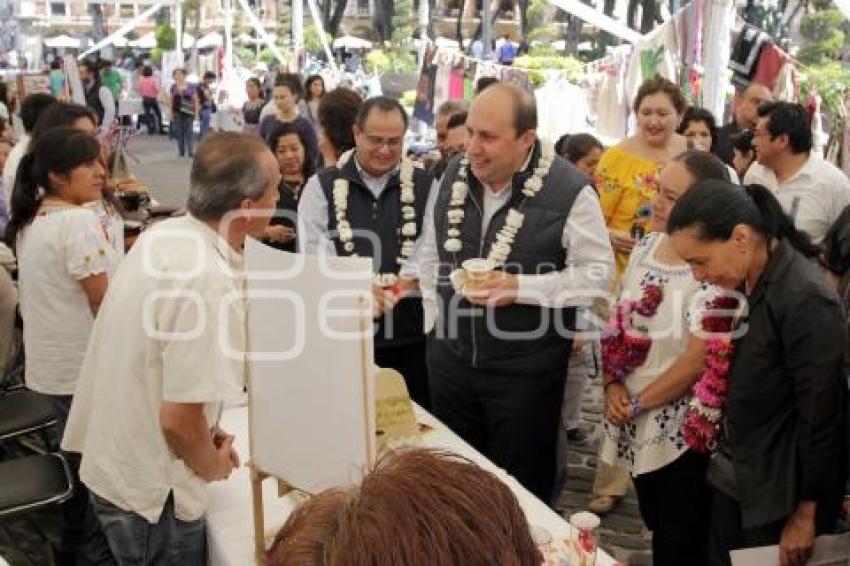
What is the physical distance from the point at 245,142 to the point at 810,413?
4.76ft

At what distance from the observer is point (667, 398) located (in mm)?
2594

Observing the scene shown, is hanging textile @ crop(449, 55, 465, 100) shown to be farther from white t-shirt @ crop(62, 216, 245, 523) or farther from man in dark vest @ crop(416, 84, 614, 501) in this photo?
white t-shirt @ crop(62, 216, 245, 523)

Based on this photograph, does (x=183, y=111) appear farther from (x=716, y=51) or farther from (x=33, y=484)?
(x=33, y=484)

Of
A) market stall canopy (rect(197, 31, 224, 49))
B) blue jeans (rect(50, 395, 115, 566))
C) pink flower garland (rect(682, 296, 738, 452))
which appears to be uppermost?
market stall canopy (rect(197, 31, 224, 49))

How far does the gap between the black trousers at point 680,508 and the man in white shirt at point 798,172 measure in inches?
70.9

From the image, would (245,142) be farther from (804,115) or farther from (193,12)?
(193,12)

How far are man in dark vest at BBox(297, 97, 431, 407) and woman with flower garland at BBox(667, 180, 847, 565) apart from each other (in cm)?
141

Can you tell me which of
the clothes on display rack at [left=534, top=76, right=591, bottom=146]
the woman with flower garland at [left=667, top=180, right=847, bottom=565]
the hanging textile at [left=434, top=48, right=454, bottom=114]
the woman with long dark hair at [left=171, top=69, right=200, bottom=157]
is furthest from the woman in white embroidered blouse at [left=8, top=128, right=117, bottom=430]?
the woman with long dark hair at [left=171, top=69, right=200, bottom=157]

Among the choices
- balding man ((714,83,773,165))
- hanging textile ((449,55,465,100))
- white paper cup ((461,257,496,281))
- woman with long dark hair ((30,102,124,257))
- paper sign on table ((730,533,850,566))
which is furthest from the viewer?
hanging textile ((449,55,465,100))

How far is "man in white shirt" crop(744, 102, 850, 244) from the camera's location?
13.1 feet

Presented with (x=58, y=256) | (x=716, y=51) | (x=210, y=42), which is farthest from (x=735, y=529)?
(x=210, y=42)

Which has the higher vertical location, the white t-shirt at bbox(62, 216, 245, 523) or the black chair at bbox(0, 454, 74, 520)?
the white t-shirt at bbox(62, 216, 245, 523)

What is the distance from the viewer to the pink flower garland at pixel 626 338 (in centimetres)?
263

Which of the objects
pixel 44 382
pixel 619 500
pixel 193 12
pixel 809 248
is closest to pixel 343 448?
pixel 809 248
